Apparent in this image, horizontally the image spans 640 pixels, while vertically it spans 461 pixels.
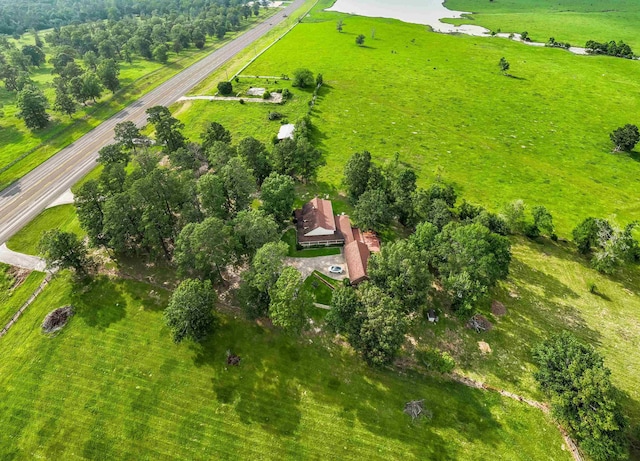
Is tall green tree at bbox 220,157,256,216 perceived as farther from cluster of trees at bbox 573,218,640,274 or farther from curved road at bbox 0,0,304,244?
cluster of trees at bbox 573,218,640,274

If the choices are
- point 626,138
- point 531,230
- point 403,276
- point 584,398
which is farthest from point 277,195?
point 626,138

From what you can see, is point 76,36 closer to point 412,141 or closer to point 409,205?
point 412,141

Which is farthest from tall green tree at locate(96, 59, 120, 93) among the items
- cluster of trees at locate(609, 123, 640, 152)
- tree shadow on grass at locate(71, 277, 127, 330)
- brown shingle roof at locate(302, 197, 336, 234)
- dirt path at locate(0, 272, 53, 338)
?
cluster of trees at locate(609, 123, 640, 152)

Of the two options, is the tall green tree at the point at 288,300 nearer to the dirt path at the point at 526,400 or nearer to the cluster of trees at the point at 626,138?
the dirt path at the point at 526,400

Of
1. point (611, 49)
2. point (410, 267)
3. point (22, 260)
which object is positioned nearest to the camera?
point (410, 267)

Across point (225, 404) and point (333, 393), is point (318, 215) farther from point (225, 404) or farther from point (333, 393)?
point (225, 404)

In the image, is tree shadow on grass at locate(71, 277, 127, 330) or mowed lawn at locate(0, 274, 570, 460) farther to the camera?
tree shadow on grass at locate(71, 277, 127, 330)

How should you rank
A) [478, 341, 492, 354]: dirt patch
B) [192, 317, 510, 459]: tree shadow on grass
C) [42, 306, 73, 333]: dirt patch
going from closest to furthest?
[192, 317, 510, 459]: tree shadow on grass, [478, 341, 492, 354]: dirt patch, [42, 306, 73, 333]: dirt patch
